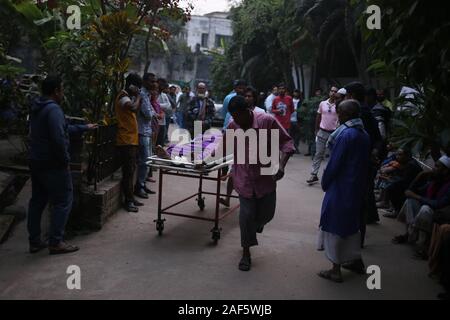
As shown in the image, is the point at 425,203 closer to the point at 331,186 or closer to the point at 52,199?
the point at 331,186

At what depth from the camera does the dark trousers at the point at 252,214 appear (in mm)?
4477

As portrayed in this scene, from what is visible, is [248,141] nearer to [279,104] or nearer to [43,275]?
[43,275]

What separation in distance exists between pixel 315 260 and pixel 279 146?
A: 1.28 m

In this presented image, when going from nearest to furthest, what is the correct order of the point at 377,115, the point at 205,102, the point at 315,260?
1. the point at 315,260
2. the point at 377,115
3. the point at 205,102

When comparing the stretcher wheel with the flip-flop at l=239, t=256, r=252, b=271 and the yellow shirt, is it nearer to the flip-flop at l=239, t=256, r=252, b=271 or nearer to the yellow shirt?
the yellow shirt

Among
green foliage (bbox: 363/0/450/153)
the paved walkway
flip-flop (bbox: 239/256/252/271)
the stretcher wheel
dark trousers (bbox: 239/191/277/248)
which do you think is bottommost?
the paved walkway

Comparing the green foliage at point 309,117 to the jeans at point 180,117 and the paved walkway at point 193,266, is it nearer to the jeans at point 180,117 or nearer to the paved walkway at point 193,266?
the jeans at point 180,117

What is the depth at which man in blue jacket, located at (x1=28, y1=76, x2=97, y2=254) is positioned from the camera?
4430 millimetres

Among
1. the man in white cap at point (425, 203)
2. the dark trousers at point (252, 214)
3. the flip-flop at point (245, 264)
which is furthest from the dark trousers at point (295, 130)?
the flip-flop at point (245, 264)

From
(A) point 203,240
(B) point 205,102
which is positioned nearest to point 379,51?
(A) point 203,240

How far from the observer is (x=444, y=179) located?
5004 millimetres

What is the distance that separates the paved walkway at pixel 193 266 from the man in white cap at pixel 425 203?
0.19 metres

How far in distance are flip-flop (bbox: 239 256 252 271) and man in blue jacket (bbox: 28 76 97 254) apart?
1713 millimetres

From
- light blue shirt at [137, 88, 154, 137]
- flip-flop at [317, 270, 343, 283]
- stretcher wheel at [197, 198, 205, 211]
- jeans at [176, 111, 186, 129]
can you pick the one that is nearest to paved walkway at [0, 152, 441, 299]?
flip-flop at [317, 270, 343, 283]
